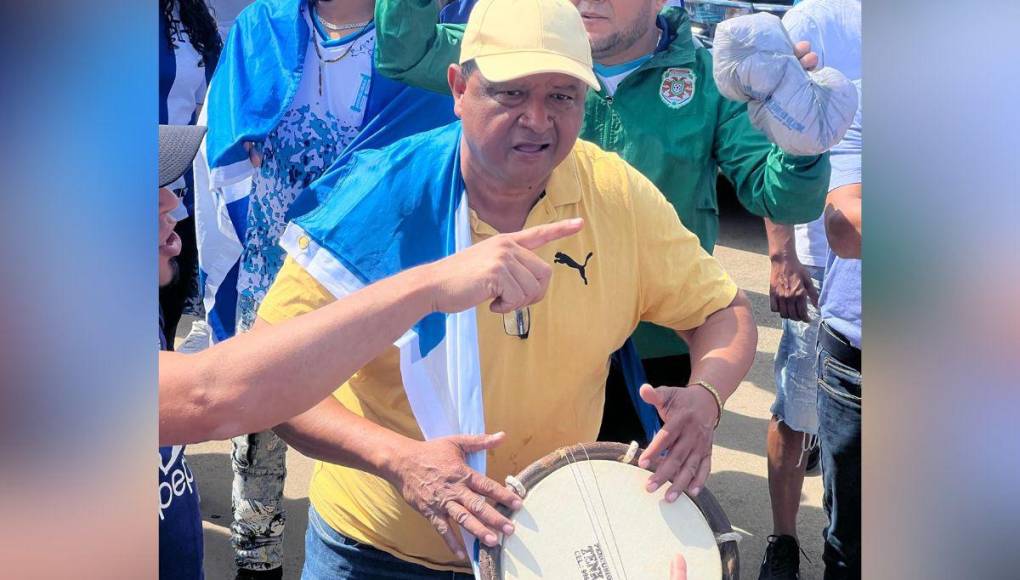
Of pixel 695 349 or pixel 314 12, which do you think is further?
pixel 314 12

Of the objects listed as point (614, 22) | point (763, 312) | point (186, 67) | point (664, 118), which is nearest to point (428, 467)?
point (664, 118)

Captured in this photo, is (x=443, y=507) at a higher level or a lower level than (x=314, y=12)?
lower

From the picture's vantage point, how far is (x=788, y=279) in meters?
3.43

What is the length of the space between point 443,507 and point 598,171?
2.35 ft

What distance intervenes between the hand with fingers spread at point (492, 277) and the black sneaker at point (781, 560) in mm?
2003

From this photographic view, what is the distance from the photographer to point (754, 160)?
2.68 m

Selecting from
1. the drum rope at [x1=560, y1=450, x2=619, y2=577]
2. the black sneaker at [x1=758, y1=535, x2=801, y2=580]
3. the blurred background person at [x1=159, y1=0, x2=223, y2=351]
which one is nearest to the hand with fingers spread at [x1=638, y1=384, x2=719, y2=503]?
the drum rope at [x1=560, y1=450, x2=619, y2=577]

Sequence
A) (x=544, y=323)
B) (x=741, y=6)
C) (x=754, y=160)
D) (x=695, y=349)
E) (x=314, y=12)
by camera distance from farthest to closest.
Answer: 1. (x=741, y=6)
2. (x=314, y=12)
3. (x=754, y=160)
4. (x=695, y=349)
5. (x=544, y=323)

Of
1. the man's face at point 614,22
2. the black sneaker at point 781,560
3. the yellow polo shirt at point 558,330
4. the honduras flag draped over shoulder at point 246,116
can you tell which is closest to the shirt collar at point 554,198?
the yellow polo shirt at point 558,330

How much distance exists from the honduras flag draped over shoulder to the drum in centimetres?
139
